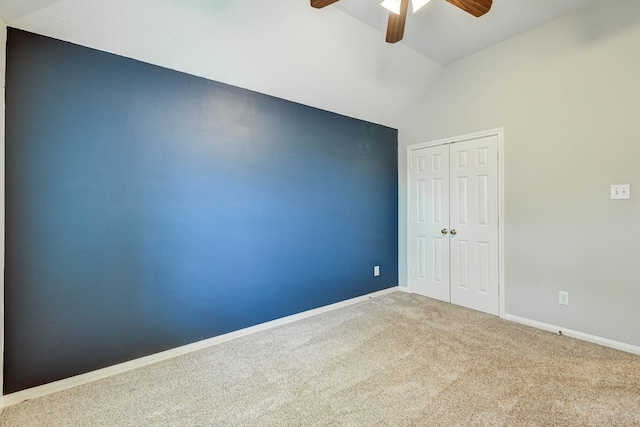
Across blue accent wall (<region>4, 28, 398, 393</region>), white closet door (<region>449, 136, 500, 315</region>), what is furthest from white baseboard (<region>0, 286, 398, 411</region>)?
white closet door (<region>449, 136, 500, 315</region>)

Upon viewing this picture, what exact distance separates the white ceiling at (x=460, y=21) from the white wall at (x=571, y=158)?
0.55 ft

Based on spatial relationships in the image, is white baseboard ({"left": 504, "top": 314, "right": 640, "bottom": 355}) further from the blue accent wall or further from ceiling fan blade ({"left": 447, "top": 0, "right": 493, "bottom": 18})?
ceiling fan blade ({"left": 447, "top": 0, "right": 493, "bottom": 18})

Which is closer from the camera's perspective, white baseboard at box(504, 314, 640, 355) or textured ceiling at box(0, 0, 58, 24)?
textured ceiling at box(0, 0, 58, 24)

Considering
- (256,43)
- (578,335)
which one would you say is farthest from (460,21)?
(578,335)

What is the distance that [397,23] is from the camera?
184 cm

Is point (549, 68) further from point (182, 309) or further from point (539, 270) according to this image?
point (182, 309)

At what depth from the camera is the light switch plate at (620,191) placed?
90.6 inches

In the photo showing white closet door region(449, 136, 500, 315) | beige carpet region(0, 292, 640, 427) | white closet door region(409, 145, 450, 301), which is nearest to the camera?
beige carpet region(0, 292, 640, 427)

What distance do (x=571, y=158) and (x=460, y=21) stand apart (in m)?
1.61

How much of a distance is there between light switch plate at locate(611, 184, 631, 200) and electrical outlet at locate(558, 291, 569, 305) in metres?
0.94

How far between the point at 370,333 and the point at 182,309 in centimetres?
170

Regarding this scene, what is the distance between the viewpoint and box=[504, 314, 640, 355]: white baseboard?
2.30 m

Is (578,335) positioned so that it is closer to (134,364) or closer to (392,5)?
(392,5)

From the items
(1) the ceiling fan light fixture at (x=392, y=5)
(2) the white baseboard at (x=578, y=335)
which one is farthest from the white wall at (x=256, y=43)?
(2) the white baseboard at (x=578, y=335)
